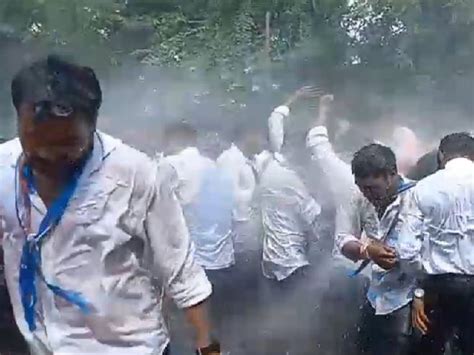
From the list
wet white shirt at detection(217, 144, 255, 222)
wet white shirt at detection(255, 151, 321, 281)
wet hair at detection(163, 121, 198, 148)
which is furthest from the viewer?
wet white shirt at detection(217, 144, 255, 222)

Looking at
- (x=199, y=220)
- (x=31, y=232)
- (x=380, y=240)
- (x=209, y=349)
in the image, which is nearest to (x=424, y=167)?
(x=380, y=240)

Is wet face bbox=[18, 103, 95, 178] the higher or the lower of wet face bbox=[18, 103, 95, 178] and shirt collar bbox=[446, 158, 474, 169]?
the higher

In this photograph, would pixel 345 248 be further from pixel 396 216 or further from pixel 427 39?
pixel 427 39

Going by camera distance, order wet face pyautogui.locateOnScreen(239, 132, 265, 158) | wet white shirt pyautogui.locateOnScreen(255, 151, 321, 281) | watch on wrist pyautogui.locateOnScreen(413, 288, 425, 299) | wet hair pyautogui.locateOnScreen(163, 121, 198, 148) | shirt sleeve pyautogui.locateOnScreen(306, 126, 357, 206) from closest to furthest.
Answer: watch on wrist pyautogui.locateOnScreen(413, 288, 425, 299)
shirt sleeve pyautogui.locateOnScreen(306, 126, 357, 206)
wet hair pyautogui.locateOnScreen(163, 121, 198, 148)
wet white shirt pyautogui.locateOnScreen(255, 151, 321, 281)
wet face pyautogui.locateOnScreen(239, 132, 265, 158)

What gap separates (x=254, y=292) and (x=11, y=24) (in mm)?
2041

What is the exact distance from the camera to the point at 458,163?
13.0 ft

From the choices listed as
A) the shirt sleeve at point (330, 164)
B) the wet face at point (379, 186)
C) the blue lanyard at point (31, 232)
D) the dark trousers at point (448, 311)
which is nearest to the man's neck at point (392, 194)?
the wet face at point (379, 186)

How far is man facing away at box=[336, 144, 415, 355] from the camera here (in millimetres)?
3895

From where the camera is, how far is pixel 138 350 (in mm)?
2270

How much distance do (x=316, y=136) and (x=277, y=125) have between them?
424 millimetres

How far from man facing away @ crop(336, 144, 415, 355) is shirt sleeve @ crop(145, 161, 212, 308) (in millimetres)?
1728

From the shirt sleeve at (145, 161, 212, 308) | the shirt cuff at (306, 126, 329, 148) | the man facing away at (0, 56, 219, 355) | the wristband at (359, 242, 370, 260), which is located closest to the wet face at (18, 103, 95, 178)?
the man facing away at (0, 56, 219, 355)

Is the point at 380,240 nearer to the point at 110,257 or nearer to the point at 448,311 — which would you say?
the point at 448,311

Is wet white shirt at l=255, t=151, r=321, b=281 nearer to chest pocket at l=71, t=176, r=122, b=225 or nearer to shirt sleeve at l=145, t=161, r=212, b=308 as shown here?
shirt sleeve at l=145, t=161, r=212, b=308
